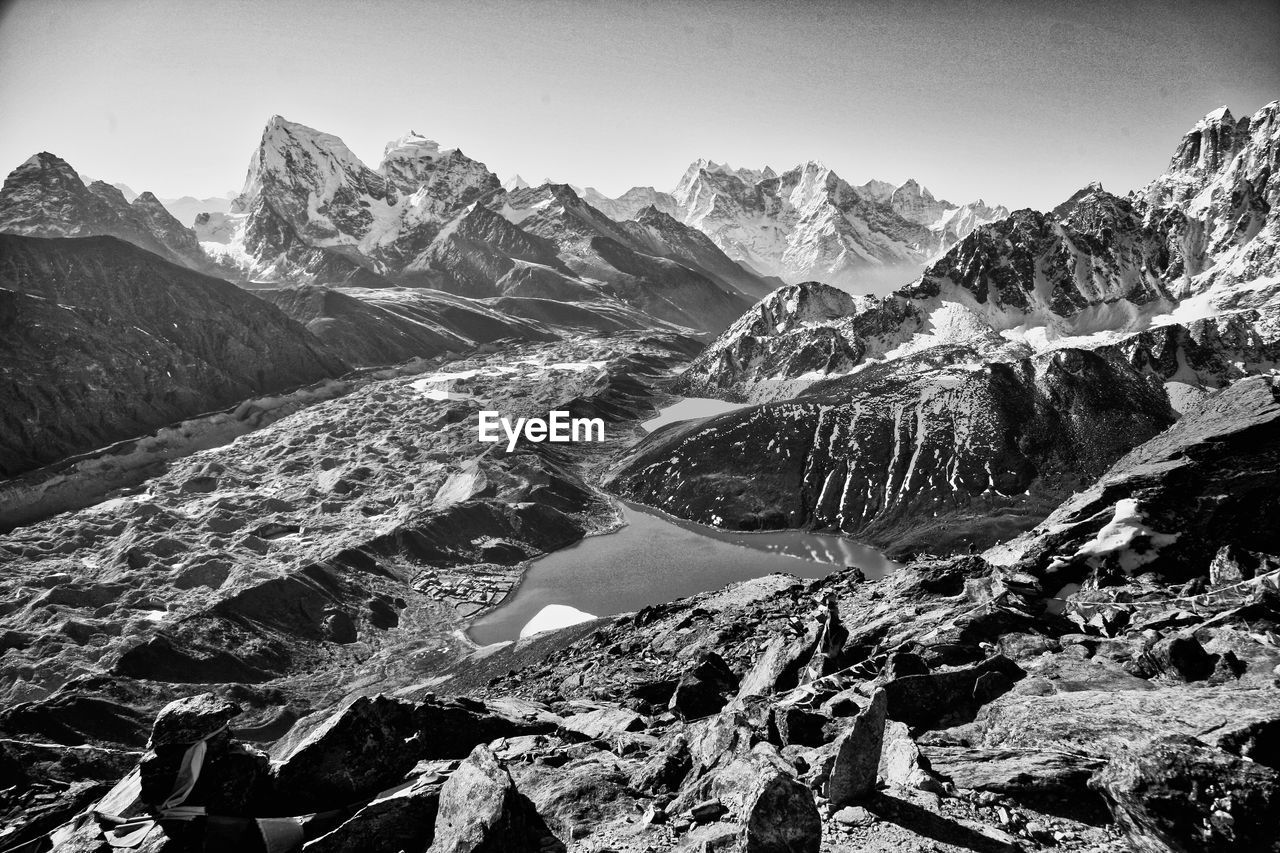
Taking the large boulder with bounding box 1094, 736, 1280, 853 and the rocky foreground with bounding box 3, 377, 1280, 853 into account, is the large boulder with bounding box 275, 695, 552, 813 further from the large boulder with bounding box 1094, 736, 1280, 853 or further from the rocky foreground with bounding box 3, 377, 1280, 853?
the large boulder with bounding box 1094, 736, 1280, 853

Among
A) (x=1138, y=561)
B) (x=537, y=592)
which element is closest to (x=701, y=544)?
(x=537, y=592)

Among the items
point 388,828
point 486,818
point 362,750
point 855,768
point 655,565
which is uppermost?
point 855,768

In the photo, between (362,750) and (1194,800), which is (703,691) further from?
(1194,800)

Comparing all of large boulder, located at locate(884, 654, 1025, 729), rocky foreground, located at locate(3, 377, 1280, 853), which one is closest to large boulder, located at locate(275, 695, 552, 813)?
rocky foreground, located at locate(3, 377, 1280, 853)

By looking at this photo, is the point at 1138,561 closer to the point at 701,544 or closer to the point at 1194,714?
the point at 1194,714

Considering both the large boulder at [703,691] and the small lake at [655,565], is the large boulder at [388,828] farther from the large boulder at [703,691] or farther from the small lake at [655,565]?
the small lake at [655,565]

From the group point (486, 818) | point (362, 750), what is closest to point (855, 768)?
point (486, 818)
